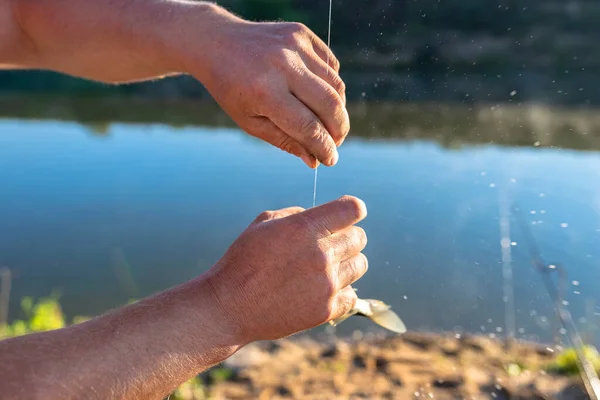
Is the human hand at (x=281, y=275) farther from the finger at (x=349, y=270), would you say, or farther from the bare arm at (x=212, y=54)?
the bare arm at (x=212, y=54)

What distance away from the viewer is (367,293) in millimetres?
4207

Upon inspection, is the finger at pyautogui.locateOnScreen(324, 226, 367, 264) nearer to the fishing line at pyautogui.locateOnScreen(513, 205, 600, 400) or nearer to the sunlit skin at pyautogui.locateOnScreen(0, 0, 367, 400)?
the sunlit skin at pyautogui.locateOnScreen(0, 0, 367, 400)

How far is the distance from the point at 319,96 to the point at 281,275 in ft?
1.39

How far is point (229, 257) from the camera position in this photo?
123 centimetres

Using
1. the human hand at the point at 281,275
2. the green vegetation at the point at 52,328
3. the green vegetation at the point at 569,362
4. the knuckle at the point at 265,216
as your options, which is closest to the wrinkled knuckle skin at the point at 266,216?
the knuckle at the point at 265,216

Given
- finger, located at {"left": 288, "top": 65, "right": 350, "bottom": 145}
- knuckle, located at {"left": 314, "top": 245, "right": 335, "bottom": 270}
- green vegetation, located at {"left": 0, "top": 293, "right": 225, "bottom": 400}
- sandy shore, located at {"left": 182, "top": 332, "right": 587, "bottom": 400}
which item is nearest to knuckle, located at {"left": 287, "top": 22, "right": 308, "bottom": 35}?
finger, located at {"left": 288, "top": 65, "right": 350, "bottom": 145}

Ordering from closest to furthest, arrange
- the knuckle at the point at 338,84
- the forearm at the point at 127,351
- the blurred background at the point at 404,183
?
the forearm at the point at 127,351 → the knuckle at the point at 338,84 → the blurred background at the point at 404,183

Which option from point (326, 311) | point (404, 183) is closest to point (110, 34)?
point (326, 311)

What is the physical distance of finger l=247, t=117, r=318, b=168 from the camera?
4.50 ft

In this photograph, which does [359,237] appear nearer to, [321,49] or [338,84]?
[338,84]

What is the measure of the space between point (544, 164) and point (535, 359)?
57.8 inches

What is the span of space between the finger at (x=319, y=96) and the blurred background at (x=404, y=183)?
1.55 meters

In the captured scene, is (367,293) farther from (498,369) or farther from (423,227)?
(498,369)

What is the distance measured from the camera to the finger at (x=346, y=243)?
Result: 1.24 m
